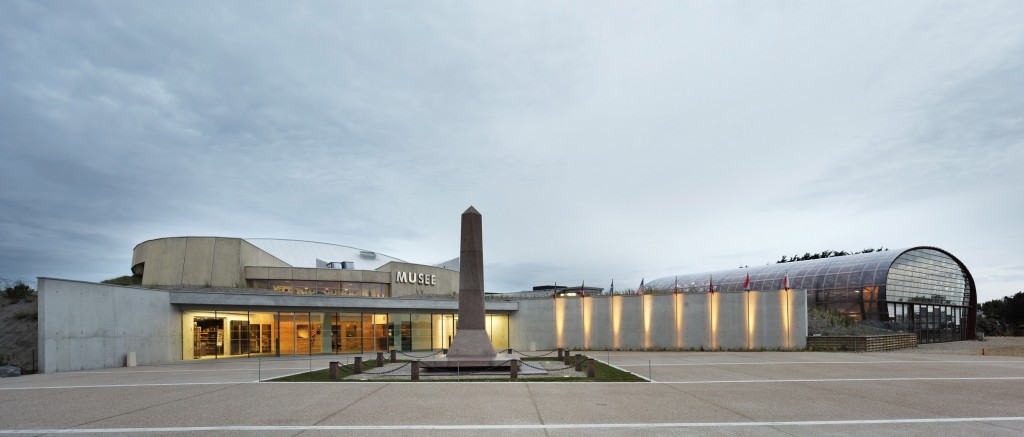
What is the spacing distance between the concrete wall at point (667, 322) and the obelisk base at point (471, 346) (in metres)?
15.5

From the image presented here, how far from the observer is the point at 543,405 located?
1386 centimetres

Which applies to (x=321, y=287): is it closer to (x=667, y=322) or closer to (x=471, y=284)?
(x=471, y=284)

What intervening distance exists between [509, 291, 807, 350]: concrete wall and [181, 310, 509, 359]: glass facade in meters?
6.42

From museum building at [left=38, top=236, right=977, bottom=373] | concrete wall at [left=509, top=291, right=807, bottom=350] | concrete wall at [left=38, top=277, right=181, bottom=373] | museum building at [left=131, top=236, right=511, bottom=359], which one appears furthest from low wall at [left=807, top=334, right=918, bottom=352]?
concrete wall at [left=38, top=277, right=181, bottom=373]

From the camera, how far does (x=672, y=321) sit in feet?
121

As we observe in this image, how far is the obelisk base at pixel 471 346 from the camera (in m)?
23.9

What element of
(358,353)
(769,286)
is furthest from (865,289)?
(358,353)

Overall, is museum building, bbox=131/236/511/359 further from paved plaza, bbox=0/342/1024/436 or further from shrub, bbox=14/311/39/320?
paved plaza, bbox=0/342/1024/436

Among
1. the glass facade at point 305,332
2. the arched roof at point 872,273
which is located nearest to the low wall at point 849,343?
the arched roof at point 872,273

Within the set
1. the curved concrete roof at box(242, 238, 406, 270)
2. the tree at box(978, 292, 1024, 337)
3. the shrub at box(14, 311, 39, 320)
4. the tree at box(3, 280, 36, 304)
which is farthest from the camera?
the tree at box(978, 292, 1024, 337)

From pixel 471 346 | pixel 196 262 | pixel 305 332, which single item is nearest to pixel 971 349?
pixel 471 346

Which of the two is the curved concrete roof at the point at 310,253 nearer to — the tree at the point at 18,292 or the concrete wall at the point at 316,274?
the concrete wall at the point at 316,274

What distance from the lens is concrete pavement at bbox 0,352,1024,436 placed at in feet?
36.7

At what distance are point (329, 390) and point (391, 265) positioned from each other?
124 ft
